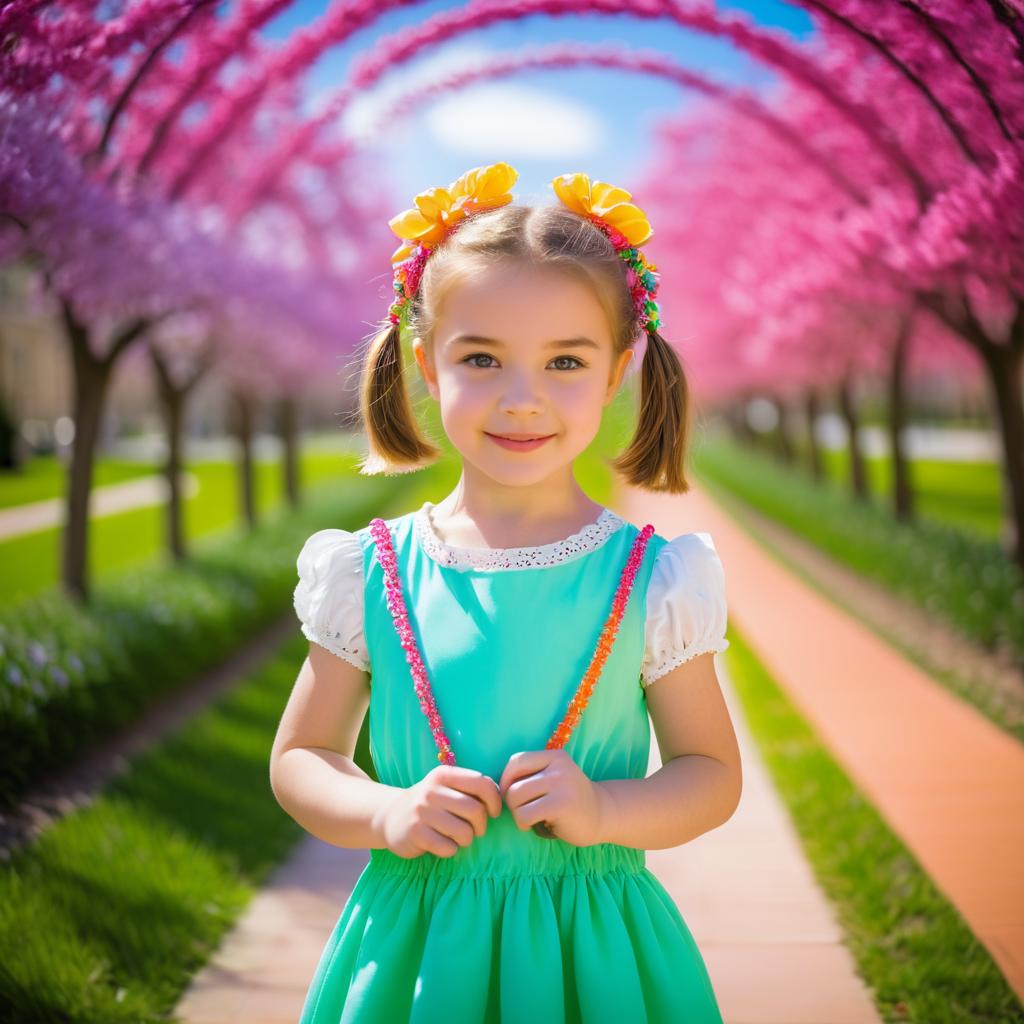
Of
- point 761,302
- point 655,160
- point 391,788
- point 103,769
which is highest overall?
point 655,160

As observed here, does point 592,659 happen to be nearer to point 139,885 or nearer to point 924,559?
point 139,885

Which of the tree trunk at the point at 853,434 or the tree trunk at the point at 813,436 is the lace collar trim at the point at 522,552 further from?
the tree trunk at the point at 813,436

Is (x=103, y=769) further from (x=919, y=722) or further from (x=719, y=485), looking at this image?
(x=719, y=485)

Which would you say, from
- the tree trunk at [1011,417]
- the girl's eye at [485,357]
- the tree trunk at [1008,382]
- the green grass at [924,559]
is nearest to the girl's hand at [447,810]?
the girl's eye at [485,357]

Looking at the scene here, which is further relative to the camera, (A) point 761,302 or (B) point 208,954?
(A) point 761,302

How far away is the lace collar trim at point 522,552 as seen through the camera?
1.67m

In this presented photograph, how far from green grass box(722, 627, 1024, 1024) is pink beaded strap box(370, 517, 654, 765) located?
172cm

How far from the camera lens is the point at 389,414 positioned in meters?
1.90

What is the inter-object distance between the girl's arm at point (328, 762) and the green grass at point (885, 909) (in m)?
1.85

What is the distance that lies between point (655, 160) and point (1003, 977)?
20486mm

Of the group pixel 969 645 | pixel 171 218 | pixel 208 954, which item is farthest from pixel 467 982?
pixel 969 645

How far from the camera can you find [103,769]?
16.2ft

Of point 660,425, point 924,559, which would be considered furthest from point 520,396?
point 924,559

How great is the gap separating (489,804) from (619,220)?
3.21 ft
